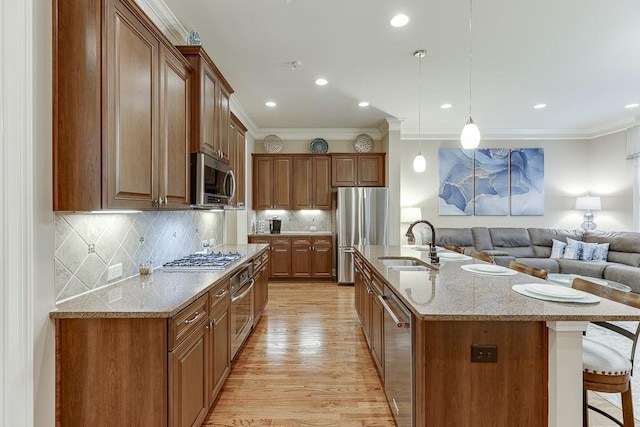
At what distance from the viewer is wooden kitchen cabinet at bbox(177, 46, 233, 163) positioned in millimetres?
2463

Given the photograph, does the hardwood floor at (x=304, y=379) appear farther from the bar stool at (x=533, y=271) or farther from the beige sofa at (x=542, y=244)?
the beige sofa at (x=542, y=244)

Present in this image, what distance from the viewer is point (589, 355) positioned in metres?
1.53

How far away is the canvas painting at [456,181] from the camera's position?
6.41 metres

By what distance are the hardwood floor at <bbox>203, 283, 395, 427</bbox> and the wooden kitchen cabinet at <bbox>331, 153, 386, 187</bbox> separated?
9.28ft

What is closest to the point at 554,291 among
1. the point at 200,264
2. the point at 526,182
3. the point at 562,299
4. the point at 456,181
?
the point at 562,299

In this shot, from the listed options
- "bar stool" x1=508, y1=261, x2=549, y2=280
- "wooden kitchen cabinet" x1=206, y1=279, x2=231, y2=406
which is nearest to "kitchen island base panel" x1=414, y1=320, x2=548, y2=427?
"bar stool" x1=508, y1=261, x2=549, y2=280

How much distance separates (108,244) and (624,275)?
21.1ft

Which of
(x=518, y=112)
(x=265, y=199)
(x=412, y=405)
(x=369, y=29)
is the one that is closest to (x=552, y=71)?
(x=518, y=112)

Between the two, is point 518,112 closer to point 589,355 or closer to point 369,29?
point 369,29

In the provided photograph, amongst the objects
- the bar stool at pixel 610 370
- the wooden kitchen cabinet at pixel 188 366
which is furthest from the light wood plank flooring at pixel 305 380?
the bar stool at pixel 610 370

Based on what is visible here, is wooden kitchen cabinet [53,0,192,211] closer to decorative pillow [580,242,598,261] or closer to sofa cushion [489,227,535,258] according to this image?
sofa cushion [489,227,535,258]

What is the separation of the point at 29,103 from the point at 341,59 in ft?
9.33

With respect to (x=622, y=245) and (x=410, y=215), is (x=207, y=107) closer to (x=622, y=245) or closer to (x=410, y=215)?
(x=410, y=215)

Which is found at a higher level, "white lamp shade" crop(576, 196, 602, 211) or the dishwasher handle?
"white lamp shade" crop(576, 196, 602, 211)
